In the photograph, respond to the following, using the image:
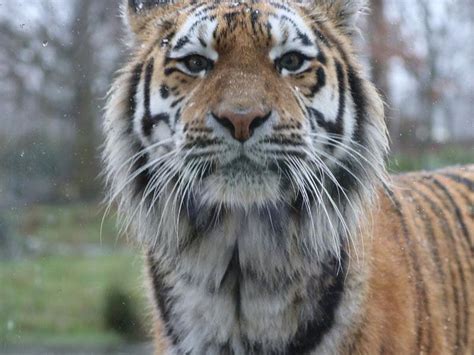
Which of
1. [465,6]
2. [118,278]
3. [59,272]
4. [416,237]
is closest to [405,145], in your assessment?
[465,6]

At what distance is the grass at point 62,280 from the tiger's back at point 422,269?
193 inches

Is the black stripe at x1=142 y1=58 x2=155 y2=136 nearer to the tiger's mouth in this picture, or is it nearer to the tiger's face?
the tiger's face

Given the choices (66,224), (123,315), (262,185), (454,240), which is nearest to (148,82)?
(262,185)

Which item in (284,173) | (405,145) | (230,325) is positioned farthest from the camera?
(405,145)

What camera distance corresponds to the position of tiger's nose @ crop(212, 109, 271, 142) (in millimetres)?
2047

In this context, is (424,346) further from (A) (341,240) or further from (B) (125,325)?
(B) (125,325)

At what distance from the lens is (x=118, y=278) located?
375 inches

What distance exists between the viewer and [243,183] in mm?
2148

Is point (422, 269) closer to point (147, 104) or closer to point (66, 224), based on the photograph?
point (147, 104)

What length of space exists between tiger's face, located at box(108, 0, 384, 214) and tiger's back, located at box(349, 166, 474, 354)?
336mm

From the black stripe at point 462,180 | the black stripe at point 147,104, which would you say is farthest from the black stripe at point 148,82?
the black stripe at point 462,180

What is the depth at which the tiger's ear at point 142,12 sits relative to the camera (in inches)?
105

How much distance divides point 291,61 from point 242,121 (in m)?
0.35

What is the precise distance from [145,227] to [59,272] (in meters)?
8.43
